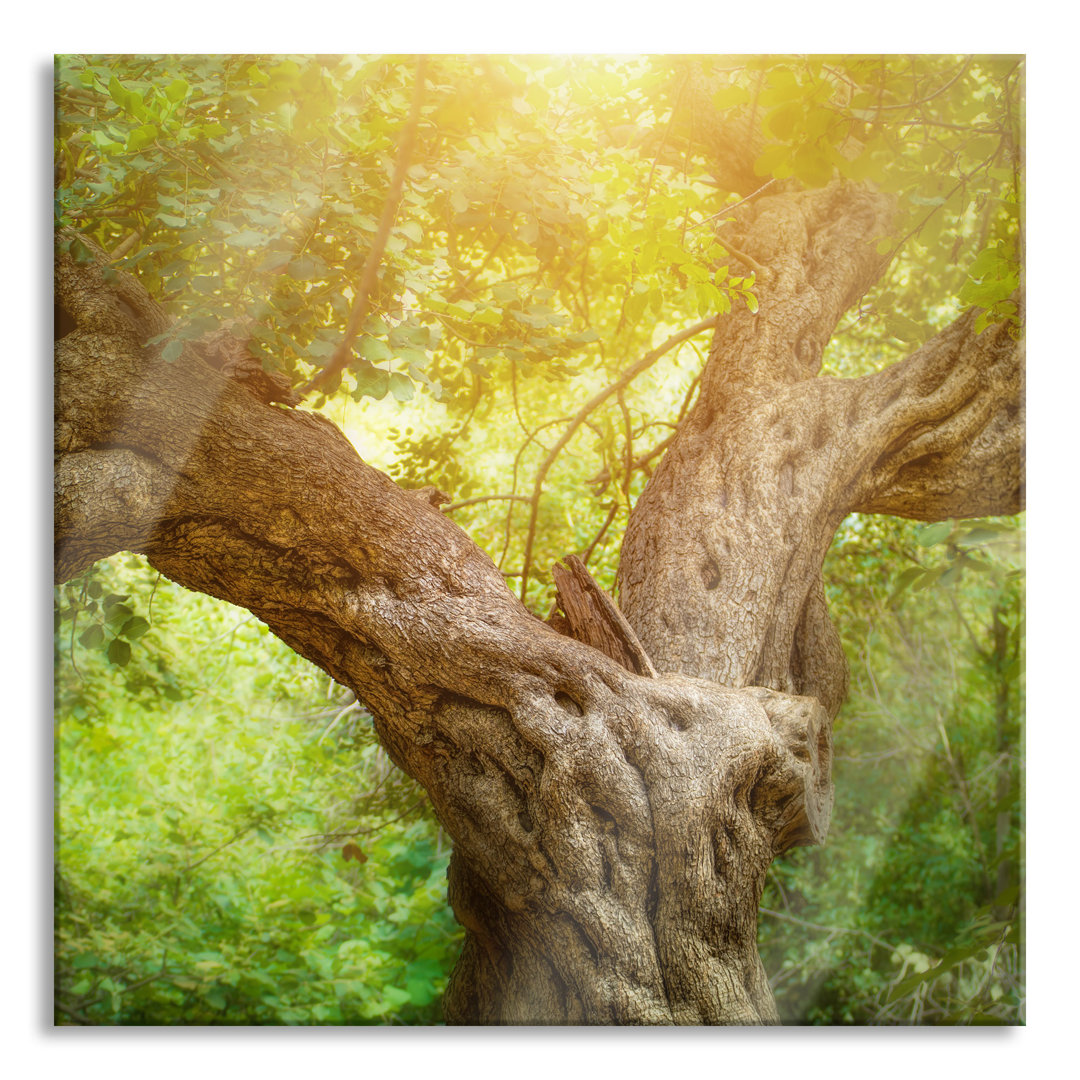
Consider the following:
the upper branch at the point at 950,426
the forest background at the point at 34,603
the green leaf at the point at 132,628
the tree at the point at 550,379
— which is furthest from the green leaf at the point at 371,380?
the upper branch at the point at 950,426

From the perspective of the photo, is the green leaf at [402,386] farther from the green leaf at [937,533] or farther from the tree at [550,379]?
the green leaf at [937,533]

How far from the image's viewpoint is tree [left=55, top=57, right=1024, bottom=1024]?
4.65ft

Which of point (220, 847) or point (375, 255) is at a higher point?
point (375, 255)

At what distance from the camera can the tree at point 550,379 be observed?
4.65 feet

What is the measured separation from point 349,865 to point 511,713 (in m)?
1.02

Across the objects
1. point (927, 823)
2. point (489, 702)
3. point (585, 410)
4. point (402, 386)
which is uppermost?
Result: point (585, 410)

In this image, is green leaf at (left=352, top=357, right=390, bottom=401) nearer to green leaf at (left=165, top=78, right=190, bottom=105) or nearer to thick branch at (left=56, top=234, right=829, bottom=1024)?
thick branch at (left=56, top=234, right=829, bottom=1024)

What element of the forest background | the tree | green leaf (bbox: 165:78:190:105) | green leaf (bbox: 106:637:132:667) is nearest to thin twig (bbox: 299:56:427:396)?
the tree

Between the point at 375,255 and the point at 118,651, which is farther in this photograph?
the point at 118,651

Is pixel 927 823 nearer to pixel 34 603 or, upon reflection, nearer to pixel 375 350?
pixel 375 350

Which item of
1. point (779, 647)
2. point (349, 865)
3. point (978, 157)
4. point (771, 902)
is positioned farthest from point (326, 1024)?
point (978, 157)

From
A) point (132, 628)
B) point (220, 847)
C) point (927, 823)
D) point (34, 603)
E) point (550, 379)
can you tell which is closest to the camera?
point (34, 603)

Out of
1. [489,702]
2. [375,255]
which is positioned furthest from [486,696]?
[375,255]

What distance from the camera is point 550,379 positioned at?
2080mm
